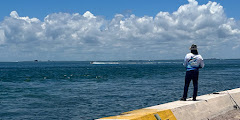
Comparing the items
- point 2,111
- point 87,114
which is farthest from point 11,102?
point 87,114

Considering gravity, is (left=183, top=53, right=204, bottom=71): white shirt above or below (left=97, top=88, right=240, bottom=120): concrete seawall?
above

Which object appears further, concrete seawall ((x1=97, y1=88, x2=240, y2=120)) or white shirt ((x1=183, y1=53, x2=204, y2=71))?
white shirt ((x1=183, y1=53, x2=204, y2=71))

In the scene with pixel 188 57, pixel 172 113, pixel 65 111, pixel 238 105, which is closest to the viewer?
pixel 172 113

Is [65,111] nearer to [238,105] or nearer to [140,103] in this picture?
[140,103]

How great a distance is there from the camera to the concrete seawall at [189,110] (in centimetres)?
674

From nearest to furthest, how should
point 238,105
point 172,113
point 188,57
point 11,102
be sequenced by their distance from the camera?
1. point 172,113
2. point 188,57
3. point 238,105
4. point 11,102

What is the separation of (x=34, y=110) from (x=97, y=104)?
3.85 metres

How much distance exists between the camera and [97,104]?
59.5 feet

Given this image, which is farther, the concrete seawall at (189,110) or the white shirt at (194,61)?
the white shirt at (194,61)

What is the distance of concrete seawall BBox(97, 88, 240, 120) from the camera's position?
6.74 meters

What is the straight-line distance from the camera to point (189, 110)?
7.78 m

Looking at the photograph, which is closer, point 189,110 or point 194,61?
point 189,110

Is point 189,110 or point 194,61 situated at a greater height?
point 194,61

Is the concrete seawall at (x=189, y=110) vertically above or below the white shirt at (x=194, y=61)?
below
